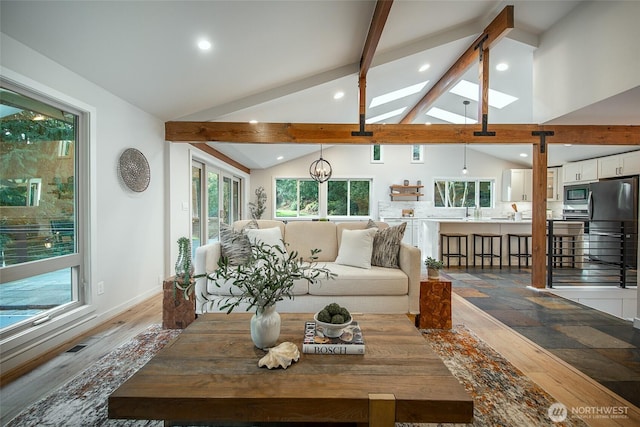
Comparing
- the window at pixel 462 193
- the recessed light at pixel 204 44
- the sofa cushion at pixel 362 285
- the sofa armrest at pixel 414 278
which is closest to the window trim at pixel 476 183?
the window at pixel 462 193

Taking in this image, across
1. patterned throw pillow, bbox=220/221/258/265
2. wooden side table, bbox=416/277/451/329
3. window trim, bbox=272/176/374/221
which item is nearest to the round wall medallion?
patterned throw pillow, bbox=220/221/258/265

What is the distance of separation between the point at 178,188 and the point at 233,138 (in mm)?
1050

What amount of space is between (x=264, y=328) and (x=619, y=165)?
7295 mm

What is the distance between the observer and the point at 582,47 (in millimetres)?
3340

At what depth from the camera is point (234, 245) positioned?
3027 mm

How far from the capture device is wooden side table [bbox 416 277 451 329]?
2711mm

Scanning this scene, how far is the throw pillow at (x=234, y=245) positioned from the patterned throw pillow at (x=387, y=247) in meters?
1.31

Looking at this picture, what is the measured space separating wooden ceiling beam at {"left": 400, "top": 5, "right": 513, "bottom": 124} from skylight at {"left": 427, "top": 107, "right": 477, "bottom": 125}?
86 centimetres

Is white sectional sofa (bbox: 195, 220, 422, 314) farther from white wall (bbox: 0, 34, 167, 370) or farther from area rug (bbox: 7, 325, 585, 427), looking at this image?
white wall (bbox: 0, 34, 167, 370)

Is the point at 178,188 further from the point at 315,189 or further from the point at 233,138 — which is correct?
the point at 315,189

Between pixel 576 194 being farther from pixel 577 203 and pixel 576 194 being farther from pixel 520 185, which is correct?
pixel 520 185

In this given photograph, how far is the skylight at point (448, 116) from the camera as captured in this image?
716cm

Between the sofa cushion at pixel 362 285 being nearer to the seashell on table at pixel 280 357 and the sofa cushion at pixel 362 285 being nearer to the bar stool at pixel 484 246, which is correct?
the seashell on table at pixel 280 357

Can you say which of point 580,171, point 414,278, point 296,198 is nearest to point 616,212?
point 580,171
